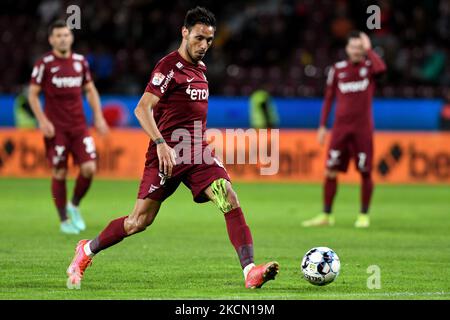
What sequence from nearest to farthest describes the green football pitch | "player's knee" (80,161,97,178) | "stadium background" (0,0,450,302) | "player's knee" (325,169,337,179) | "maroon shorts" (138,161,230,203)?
the green football pitch < "maroon shorts" (138,161,230,203) < "stadium background" (0,0,450,302) < "player's knee" (80,161,97,178) < "player's knee" (325,169,337,179)

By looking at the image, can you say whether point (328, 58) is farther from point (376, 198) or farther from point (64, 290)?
point (64, 290)

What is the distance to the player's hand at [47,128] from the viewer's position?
1267 cm

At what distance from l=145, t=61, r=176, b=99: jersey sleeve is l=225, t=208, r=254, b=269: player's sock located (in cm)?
114

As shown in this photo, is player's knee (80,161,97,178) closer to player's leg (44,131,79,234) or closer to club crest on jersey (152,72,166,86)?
player's leg (44,131,79,234)

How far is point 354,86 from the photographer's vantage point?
46.1ft

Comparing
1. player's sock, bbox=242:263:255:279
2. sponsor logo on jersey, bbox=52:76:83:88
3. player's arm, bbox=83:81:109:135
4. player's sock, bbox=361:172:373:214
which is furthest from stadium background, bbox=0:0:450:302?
sponsor logo on jersey, bbox=52:76:83:88

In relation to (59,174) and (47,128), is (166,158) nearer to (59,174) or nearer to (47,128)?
(47,128)

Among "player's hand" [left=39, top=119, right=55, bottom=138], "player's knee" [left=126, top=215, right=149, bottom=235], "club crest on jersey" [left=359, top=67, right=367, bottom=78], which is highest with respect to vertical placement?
"club crest on jersey" [left=359, top=67, right=367, bottom=78]

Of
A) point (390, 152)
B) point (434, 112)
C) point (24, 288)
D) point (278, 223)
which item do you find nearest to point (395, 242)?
point (278, 223)

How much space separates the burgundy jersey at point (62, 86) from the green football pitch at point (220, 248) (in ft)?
4.61

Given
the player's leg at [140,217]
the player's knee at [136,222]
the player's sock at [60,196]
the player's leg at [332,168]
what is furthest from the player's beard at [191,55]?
the player's leg at [332,168]

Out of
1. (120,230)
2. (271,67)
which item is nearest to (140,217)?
(120,230)

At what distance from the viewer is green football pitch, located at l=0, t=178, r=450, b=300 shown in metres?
8.28
